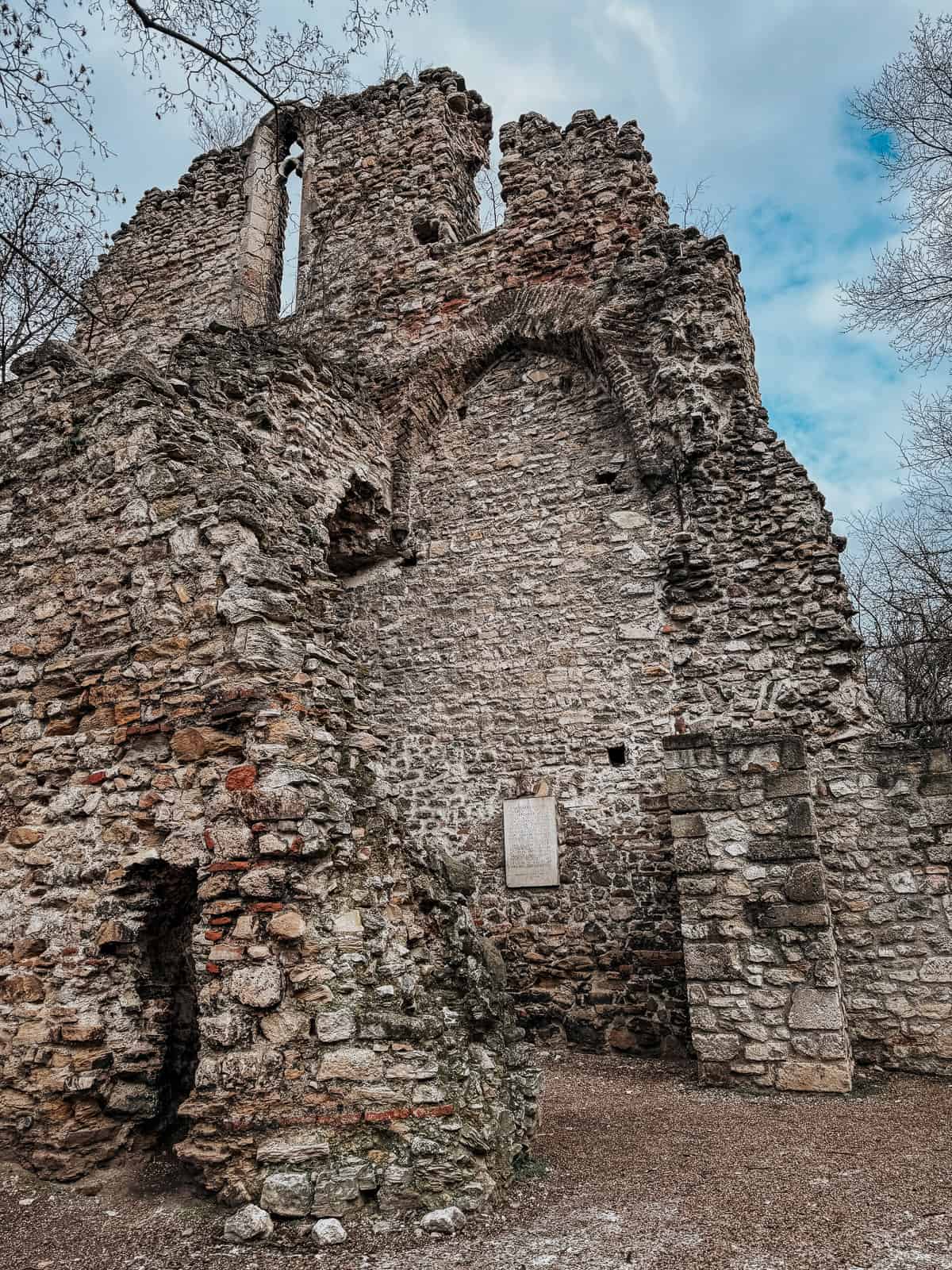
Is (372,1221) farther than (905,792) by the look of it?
No

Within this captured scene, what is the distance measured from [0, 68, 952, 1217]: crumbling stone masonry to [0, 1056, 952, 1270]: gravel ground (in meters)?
0.20

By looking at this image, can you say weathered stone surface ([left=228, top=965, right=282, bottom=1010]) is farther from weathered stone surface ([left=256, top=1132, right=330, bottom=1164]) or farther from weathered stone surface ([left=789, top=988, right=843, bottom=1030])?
weathered stone surface ([left=789, top=988, right=843, bottom=1030])

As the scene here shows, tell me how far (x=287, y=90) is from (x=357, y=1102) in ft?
17.2

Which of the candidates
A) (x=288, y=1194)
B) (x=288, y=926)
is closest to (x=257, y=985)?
(x=288, y=926)

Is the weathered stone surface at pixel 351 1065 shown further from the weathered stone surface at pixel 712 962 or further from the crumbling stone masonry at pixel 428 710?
the weathered stone surface at pixel 712 962

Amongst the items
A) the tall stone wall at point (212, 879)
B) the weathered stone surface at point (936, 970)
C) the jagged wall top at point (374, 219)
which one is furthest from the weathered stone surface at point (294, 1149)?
the jagged wall top at point (374, 219)

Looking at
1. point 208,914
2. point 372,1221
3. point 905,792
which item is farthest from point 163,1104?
point 905,792

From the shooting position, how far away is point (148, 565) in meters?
4.34

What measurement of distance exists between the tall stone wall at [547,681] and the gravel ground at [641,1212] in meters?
2.39

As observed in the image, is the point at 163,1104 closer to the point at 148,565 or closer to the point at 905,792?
the point at 148,565

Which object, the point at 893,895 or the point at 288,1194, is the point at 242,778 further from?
the point at 893,895

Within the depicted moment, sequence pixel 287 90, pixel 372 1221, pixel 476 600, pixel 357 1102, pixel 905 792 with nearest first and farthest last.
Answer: pixel 372 1221 → pixel 357 1102 → pixel 287 90 → pixel 905 792 → pixel 476 600

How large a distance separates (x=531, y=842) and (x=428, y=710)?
1.61 meters

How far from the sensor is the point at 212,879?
361cm
